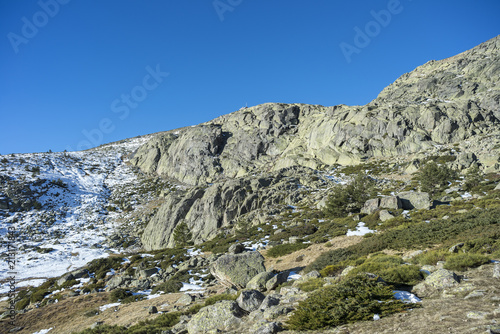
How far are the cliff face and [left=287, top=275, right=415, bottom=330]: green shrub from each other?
134 feet

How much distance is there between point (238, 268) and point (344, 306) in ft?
38.3

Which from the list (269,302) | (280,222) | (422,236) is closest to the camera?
(269,302)

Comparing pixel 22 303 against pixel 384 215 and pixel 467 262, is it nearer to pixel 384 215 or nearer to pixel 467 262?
pixel 467 262

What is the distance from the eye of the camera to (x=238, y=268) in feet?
58.9

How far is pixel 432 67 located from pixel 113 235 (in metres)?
173

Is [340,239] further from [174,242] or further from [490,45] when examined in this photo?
[490,45]

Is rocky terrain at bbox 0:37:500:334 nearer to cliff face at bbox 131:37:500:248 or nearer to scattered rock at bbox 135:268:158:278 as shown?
scattered rock at bbox 135:268:158:278

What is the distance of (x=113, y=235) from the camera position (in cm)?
5769

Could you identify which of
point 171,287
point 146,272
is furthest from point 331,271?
point 146,272

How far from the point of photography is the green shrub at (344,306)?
7.12 m

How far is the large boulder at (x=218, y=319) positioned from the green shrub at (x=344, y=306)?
2.74 m

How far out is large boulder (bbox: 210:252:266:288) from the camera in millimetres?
17359

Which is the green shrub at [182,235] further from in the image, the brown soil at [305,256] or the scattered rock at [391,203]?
the scattered rock at [391,203]

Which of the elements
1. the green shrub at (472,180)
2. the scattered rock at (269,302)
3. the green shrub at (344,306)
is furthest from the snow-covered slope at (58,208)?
the green shrub at (472,180)
